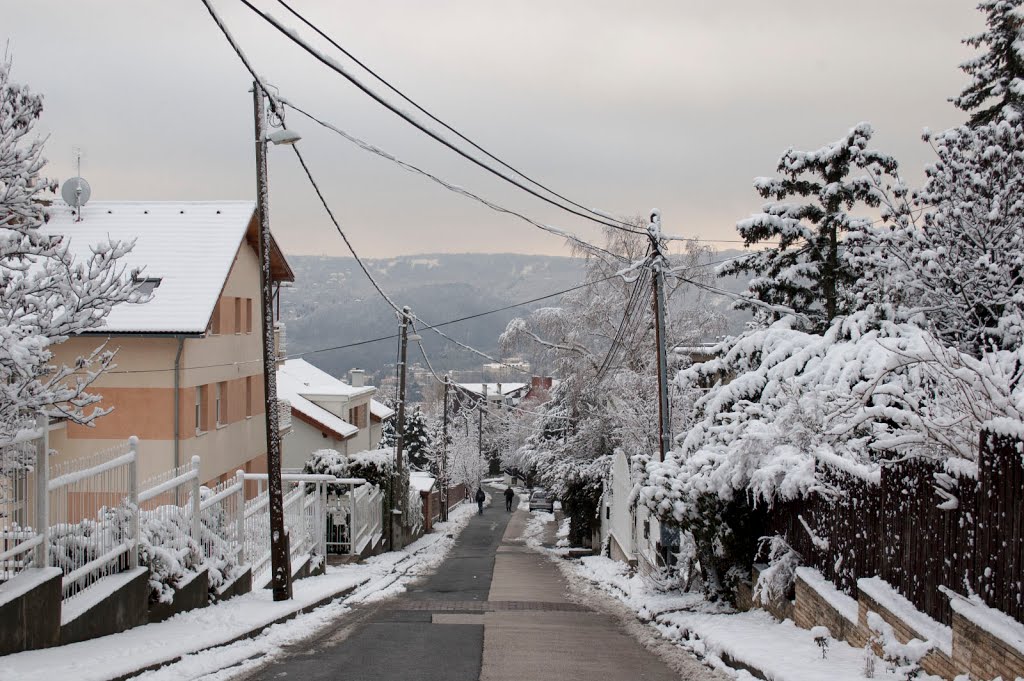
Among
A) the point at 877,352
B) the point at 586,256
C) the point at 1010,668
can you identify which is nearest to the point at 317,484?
the point at 877,352

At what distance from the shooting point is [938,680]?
7363 mm

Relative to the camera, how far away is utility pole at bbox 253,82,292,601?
14.9 meters

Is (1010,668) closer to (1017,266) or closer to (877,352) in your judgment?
(877,352)

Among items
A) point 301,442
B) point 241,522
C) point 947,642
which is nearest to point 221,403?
point 241,522

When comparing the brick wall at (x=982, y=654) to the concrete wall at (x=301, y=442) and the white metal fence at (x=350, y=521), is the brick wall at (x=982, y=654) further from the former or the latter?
the concrete wall at (x=301, y=442)

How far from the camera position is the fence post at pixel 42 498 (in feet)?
29.7

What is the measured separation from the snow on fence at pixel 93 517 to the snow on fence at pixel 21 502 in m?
0.28

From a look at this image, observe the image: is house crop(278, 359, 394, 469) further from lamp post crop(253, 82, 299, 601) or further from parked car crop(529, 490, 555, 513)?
lamp post crop(253, 82, 299, 601)

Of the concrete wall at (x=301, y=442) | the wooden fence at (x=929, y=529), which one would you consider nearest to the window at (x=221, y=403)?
the concrete wall at (x=301, y=442)

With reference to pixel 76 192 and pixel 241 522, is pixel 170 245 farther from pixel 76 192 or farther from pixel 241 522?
pixel 241 522

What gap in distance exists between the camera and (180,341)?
23.5 metres

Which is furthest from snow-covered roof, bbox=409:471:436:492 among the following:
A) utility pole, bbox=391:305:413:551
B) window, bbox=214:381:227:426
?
window, bbox=214:381:227:426

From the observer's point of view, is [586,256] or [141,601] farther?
[586,256]

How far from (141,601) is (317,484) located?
12273mm
